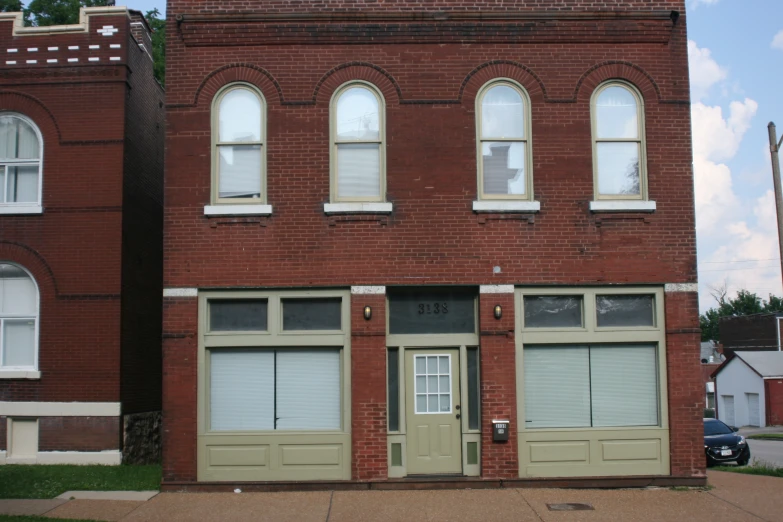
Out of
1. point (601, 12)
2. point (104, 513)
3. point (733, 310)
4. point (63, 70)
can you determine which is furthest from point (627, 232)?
point (733, 310)

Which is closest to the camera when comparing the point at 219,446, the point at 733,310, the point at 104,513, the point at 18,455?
the point at 104,513

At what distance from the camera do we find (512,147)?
504 inches

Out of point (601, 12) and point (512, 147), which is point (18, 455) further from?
point (601, 12)

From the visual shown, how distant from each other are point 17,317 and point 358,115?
738 cm

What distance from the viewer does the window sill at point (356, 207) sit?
12414 millimetres

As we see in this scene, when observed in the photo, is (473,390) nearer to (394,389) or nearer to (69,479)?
(394,389)

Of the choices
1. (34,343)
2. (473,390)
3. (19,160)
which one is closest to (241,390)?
(473,390)

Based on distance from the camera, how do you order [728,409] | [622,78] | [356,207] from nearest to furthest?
[356,207]
[622,78]
[728,409]

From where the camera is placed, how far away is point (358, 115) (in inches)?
504

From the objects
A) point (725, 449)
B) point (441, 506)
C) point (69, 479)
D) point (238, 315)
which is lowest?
point (725, 449)

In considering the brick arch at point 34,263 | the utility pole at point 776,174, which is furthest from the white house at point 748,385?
the brick arch at point 34,263

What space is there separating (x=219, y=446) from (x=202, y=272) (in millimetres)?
2558

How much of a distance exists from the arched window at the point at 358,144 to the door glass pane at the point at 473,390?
276 centimetres

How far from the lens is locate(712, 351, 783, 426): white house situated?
5125 cm
